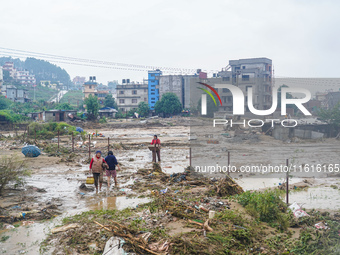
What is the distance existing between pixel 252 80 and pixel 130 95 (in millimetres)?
32061

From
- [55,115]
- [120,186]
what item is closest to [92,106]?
[55,115]

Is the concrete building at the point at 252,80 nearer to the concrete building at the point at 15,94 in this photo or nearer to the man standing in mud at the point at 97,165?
the man standing in mud at the point at 97,165

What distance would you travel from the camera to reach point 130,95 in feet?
255

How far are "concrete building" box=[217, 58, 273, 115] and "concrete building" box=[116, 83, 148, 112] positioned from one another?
1976 centimetres

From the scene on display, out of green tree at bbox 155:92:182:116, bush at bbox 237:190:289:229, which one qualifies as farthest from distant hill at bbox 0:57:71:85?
bush at bbox 237:190:289:229

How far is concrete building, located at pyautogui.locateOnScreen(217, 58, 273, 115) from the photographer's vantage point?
55.0m

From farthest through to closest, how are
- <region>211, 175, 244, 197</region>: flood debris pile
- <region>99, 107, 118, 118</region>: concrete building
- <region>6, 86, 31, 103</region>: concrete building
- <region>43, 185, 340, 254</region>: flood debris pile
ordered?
<region>6, 86, 31, 103</region>: concrete building, <region>99, 107, 118, 118</region>: concrete building, <region>211, 175, 244, 197</region>: flood debris pile, <region>43, 185, 340, 254</region>: flood debris pile

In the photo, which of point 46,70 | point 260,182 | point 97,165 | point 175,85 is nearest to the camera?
point 97,165

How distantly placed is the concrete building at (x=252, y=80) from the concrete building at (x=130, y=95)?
778 inches

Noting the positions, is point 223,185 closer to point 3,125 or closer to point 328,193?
point 328,193

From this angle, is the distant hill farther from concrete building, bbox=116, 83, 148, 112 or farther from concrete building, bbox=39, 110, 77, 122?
concrete building, bbox=39, 110, 77, 122

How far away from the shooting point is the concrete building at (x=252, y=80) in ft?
181

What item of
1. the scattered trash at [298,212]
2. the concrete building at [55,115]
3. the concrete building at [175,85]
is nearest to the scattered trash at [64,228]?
the scattered trash at [298,212]

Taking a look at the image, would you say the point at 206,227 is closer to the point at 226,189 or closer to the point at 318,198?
the point at 226,189
